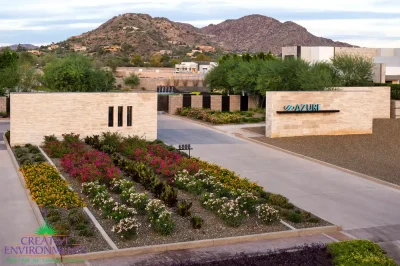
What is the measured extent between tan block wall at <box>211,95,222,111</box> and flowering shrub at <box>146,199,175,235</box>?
28.8m

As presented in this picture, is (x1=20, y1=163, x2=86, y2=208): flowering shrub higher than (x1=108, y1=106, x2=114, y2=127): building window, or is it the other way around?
(x1=108, y1=106, x2=114, y2=127): building window

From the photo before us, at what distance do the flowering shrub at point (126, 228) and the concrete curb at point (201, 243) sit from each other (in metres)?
0.66

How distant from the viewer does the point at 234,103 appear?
145 feet

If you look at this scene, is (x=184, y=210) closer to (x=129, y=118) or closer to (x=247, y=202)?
(x=247, y=202)

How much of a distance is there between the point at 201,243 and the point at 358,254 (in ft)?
11.4

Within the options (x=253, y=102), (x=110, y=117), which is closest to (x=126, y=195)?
(x=110, y=117)

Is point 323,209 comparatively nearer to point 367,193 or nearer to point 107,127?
point 367,193

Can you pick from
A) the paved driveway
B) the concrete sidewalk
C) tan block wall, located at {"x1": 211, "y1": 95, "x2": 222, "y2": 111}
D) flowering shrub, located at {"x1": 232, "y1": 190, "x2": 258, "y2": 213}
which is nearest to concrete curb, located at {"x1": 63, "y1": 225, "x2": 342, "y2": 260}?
the paved driveway

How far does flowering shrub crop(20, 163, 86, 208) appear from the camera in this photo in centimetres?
1644

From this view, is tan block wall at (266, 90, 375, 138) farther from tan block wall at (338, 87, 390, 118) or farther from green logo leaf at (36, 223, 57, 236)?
green logo leaf at (36, 223, 57, 236)

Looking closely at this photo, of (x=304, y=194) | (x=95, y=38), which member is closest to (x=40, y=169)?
(x=304, y=194)

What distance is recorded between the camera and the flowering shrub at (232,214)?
49.1ft

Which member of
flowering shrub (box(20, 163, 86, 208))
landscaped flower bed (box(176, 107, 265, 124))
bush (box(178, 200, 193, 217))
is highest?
landscaped flower bed (box(176, 107, 265, 124))

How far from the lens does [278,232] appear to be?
14.5 metres
